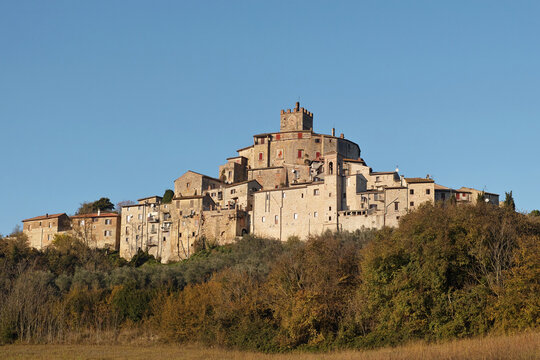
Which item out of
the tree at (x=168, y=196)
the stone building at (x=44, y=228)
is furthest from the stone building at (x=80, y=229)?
the tree at (x=168, y=196)

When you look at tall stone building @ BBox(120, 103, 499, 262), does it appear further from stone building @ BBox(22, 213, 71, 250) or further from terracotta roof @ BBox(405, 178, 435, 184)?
stone building @ BBox(22, 213, 71, 250)

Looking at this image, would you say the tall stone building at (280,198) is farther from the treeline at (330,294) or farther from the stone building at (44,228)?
the stone building at (44,228)

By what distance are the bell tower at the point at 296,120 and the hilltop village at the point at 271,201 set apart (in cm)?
15

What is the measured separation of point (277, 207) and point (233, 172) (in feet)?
44.8

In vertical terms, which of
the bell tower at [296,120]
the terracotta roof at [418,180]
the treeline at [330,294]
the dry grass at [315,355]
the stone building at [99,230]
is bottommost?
the dry grass at [315,355]

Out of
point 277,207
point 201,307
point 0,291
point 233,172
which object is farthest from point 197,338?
point 233,172

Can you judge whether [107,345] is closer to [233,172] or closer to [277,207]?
[277,207]

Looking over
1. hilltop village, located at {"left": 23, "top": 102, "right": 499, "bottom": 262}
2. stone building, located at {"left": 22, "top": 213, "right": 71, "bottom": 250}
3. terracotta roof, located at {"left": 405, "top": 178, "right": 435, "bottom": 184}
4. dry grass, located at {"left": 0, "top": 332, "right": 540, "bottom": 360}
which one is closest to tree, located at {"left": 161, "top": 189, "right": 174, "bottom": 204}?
hilltop village, located at {"left": 23, "top": 102, "right": 499, "bottom": 262}

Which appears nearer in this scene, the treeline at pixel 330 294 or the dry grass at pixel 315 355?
the dry grass at pixel 315 355

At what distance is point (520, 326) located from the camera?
37.5 metres

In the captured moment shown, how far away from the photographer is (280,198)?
256 ft

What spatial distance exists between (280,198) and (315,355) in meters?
36.6

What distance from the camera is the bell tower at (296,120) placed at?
9731 centimetres

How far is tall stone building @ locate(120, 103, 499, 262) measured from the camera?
72.5 metres
